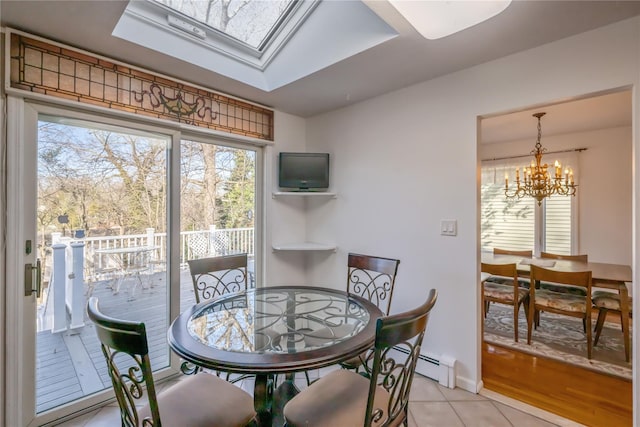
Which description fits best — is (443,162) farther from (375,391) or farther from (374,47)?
(375,391)

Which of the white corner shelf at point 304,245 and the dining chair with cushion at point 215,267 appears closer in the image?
the dining chair with cushion at point 215,267

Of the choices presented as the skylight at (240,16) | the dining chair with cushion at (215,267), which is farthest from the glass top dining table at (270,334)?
the skylight at (240,16)

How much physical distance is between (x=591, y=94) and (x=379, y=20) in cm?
137

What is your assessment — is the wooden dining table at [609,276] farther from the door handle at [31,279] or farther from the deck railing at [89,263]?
the door handle at [31,279]

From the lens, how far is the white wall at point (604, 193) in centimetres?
387

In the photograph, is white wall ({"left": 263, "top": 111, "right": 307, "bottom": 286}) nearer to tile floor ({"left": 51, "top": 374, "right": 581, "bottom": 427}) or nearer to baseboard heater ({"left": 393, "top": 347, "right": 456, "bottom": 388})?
baseboard heater ({"left": 393, "top": 347, "right": 456, "bottom": 388})

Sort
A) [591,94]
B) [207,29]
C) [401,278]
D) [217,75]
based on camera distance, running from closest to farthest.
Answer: [591,94] → [207,29] → [217,75] → [401,278]

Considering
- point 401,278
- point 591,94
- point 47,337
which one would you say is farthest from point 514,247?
point 47,337

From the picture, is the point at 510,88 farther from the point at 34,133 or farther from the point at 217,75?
the point at 34,133

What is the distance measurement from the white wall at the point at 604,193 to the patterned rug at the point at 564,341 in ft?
3.57

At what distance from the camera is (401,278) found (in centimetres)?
258

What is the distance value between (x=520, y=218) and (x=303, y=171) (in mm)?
3816

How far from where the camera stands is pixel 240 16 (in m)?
2.15

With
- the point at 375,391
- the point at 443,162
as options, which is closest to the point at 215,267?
the point at 375,391
